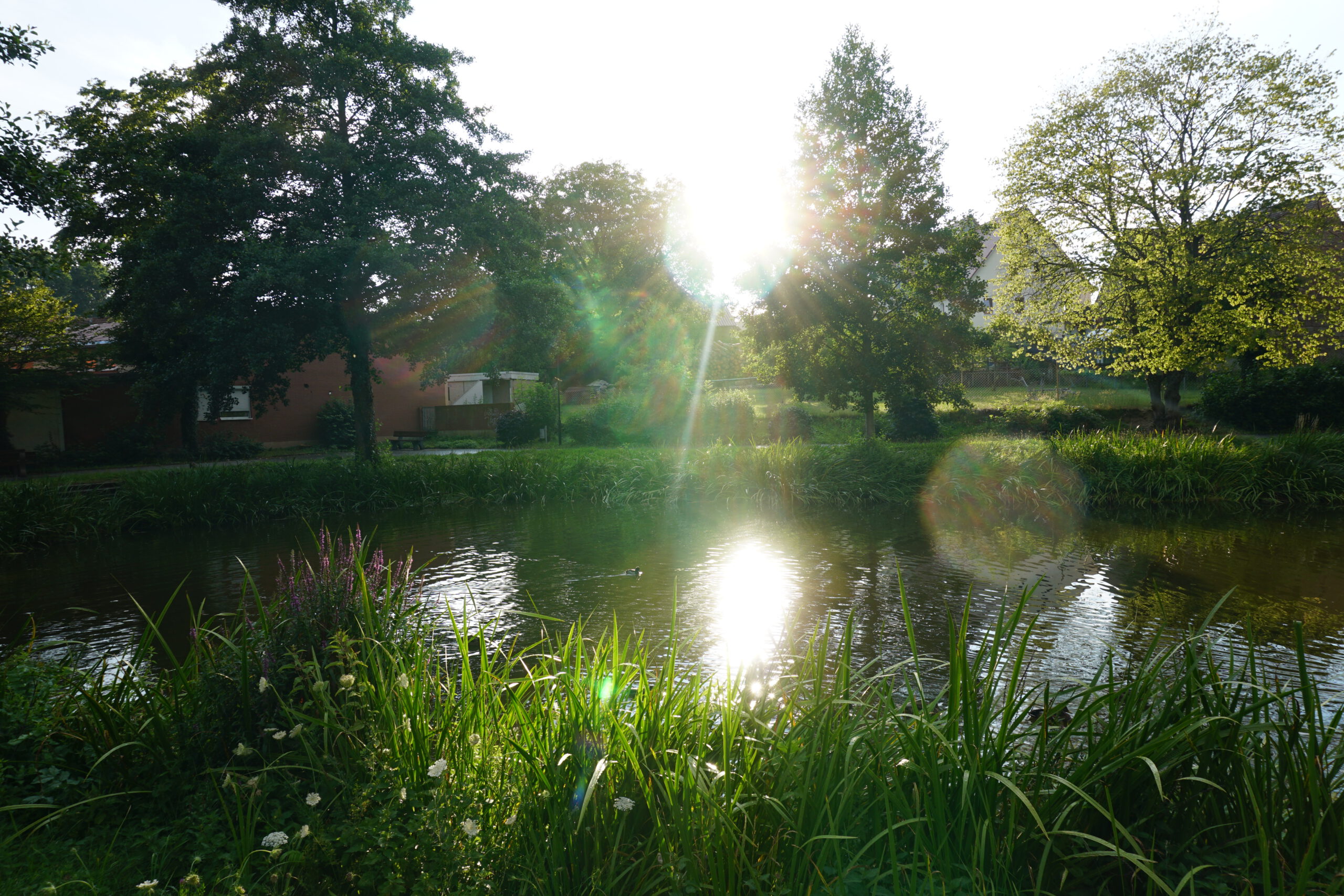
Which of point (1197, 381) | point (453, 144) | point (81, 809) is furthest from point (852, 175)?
point (1197, 381)

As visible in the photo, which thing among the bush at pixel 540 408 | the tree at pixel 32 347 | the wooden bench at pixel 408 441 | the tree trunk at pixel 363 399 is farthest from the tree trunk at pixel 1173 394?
the tree at pixel 32 347

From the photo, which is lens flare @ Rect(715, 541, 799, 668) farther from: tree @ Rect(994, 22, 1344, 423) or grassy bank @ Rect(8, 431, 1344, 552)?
tree @ Rect(994, 22, 1344, 423)

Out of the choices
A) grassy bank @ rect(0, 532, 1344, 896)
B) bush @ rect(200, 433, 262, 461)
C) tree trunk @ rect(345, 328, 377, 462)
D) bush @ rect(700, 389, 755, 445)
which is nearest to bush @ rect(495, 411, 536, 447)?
bush @ rect(700, 389, 755, 445)

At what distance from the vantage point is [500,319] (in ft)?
61.0

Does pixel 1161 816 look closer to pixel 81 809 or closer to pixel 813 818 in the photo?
pixel 813 818

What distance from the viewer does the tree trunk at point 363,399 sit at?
19.0 meters

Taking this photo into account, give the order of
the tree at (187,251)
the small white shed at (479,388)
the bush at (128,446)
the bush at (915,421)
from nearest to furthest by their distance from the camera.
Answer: the tree at (187,251) < the bush at (128,446) < the bush at (915,421) < the small white shed at (479,388)

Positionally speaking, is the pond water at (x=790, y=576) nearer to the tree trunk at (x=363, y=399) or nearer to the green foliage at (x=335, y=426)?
the tree trunk at (x=363, y=399)

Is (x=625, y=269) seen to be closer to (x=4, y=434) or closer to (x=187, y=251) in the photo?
(x=4, y=434)

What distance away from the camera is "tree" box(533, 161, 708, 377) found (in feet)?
150

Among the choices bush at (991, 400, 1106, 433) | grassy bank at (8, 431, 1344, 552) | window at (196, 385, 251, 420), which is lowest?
grassy bank at (8, 431, 1344, 552)

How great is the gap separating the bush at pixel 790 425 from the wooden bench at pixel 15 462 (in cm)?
2049

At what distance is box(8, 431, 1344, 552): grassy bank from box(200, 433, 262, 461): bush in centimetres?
930

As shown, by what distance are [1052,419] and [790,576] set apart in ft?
56.6
